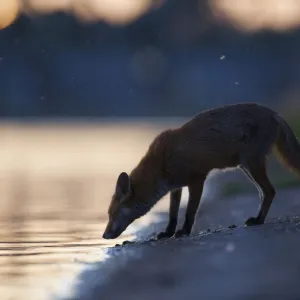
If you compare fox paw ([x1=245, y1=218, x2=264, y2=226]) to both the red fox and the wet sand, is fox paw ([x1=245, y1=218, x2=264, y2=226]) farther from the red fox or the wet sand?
the wet sand

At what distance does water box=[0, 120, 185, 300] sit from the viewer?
8.95 m

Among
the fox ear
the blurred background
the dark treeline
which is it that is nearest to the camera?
the fox ear

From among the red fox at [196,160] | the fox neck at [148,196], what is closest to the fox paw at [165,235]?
the red fox at [196,160]

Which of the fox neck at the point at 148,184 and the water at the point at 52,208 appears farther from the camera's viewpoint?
the fox neck at the point at 148,184

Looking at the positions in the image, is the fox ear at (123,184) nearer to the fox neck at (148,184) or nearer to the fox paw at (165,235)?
the fox neck at (148,184)

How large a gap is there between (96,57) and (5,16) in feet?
133

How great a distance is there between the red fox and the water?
0.55m

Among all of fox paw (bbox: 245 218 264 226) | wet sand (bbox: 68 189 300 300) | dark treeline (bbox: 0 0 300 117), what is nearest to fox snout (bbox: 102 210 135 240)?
wet sand (bbox: 68 189 300 300)

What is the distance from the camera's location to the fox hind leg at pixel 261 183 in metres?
11.2

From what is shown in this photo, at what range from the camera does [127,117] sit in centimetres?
6906

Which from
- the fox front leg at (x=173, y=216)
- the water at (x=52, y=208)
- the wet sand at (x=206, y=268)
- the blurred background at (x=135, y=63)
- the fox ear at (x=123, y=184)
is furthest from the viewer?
the blurred background at (x=135, y=63)

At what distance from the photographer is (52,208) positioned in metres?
15.3

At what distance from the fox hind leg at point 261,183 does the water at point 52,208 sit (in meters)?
1.49

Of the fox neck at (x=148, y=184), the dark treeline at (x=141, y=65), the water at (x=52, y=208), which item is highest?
the fox neck at (x=148, y=184)
